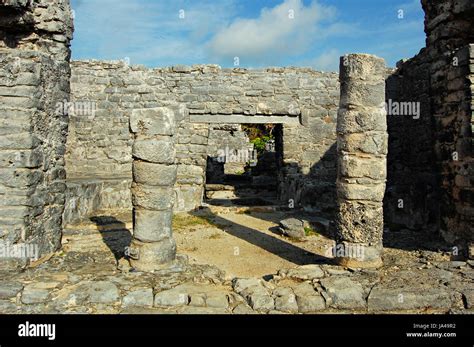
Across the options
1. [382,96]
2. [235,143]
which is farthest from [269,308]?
[235,143]

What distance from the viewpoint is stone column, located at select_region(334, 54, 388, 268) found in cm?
582

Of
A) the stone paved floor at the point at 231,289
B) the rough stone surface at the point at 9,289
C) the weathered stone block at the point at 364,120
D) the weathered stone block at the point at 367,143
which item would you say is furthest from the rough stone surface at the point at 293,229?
the rough stone surface at the point at 9,289

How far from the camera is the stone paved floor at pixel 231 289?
4602 mm

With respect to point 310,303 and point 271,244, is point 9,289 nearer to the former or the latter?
point 310,303

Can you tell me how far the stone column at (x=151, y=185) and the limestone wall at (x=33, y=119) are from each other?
1402mm

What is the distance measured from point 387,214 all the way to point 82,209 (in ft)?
22.9

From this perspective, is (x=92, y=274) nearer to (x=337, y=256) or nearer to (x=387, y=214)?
(x=337, y=256)

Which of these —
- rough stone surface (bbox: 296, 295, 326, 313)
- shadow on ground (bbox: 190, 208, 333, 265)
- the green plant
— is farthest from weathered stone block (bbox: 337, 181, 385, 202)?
the green plant

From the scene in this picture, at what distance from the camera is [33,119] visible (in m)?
5.61

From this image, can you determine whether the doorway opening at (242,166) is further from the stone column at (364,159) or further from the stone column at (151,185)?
the stone column at (151,185)

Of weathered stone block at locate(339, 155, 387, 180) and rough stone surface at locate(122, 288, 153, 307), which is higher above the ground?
weathered stone block at locate(339, 155, 387, 180)

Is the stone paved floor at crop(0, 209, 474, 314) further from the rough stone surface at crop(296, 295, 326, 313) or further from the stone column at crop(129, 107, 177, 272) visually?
the stone column at crop(129, 107, 177, 272)

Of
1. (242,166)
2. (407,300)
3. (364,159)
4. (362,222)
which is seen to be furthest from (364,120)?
(242,166)

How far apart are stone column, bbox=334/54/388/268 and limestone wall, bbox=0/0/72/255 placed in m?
4.51
